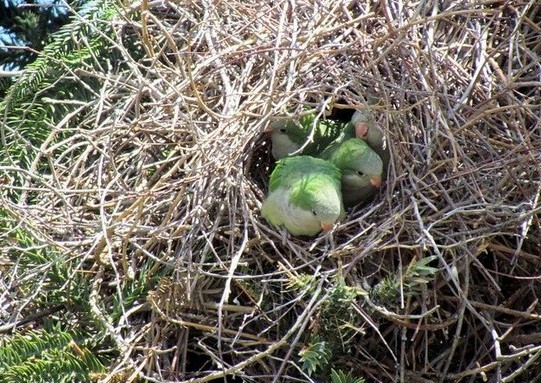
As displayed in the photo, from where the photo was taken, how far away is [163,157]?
96.0 inches

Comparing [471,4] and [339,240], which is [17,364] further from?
[471,4]

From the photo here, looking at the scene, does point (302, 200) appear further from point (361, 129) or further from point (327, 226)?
point (361, 129)

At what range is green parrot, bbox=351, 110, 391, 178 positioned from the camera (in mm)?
2463

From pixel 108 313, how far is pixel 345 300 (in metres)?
0.51

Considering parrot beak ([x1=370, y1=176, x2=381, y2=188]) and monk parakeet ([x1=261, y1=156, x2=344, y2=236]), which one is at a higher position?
monk parakeet ([x1=261, y1=156, x2=344, y2=236])

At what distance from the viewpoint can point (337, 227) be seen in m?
2.26

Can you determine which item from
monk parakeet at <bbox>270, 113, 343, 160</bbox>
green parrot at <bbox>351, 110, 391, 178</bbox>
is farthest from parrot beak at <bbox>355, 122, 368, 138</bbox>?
monk parakeet at <bbox>270, 113, 343, 160</bbox>

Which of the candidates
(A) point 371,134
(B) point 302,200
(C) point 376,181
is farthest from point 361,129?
(B) point 302,200

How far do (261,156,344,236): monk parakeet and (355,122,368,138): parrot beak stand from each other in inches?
5.8

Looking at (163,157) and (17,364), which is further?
(163,157)

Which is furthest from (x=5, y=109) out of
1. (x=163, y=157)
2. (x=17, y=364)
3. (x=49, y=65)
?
(x=17, y=364)

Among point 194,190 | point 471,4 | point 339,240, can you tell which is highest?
point 471,4

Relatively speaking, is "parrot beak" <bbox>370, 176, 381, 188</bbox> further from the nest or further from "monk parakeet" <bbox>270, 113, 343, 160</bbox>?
"monk parakeet" <bbox>270, 113, 343, 160</bbox>

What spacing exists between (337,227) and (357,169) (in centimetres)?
A: 19
